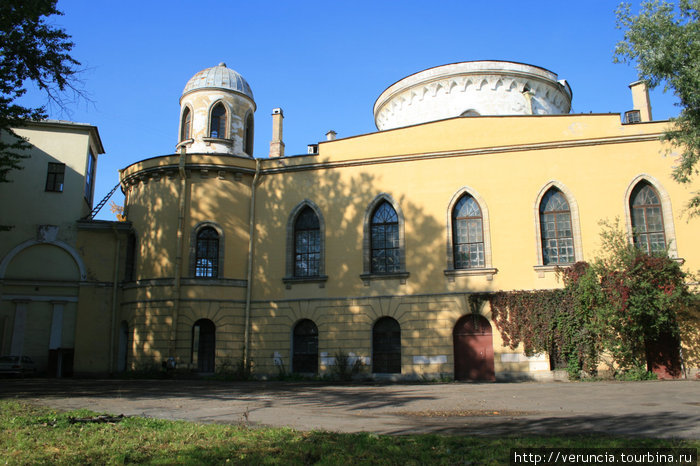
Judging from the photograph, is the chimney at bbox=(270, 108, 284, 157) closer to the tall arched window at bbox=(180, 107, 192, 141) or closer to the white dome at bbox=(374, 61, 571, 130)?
the tall arched window at bbox=(180, 107, 192, 141)

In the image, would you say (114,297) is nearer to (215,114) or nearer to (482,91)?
(215,114)

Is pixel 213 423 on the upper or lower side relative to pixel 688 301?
lower

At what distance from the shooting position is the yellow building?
811 inches

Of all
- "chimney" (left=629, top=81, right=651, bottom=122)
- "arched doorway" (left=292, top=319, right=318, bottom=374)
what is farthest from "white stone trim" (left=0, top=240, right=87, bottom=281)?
"chimney" (left=629, top=81, right=651, bottom=122)

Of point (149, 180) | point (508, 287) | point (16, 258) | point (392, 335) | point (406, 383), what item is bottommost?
point (406, 383)

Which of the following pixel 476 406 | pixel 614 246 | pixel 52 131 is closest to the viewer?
pixel 476 406

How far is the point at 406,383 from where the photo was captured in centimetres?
2039

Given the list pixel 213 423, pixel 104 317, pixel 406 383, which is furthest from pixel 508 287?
pixel 104 317

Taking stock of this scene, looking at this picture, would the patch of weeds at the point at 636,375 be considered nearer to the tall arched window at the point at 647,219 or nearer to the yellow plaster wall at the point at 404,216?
the yellow plaster wall at the point at 404,216

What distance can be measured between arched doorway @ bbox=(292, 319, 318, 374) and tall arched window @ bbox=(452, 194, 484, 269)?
6139 millimetres

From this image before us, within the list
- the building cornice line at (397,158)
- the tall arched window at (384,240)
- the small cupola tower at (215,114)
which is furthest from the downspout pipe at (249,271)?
the tall arched window at (384,240)

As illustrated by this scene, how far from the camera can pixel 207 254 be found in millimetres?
23578

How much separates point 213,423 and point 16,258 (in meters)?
19.5

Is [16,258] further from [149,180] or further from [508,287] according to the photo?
[508,287]
